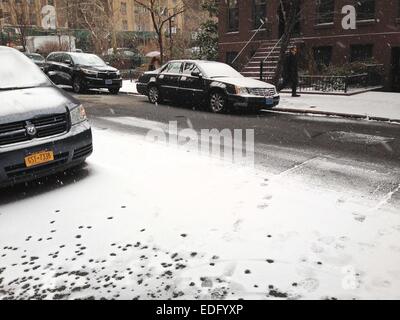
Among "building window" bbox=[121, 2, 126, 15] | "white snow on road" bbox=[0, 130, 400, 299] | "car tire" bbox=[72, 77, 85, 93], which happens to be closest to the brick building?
"car tire" bbox=[72, 77, 85, 93]

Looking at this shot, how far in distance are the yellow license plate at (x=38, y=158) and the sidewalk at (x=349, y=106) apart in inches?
357

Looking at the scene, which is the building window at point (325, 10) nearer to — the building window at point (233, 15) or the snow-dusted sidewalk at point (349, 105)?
the building window at point (233, 15)

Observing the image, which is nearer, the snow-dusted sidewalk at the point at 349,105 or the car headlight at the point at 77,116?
the car headlight at the point at 77,116

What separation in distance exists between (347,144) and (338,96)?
29.6ft

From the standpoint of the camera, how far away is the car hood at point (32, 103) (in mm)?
5028

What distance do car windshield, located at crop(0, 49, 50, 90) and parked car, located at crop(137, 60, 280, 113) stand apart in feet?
21.7

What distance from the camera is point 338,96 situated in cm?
1609

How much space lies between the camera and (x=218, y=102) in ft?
40.3

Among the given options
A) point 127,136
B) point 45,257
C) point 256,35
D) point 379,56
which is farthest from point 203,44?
point 45,257

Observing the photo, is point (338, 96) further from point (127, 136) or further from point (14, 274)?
point (14, 274)

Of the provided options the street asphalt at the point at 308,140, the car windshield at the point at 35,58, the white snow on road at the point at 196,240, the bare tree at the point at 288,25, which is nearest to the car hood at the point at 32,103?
the white snow on road at the point at 196,240

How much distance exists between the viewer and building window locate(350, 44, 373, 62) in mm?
19656

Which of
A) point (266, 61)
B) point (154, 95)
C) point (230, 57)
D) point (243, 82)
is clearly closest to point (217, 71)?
point (243, 82)

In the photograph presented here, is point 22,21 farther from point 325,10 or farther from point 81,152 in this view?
point 81,152
